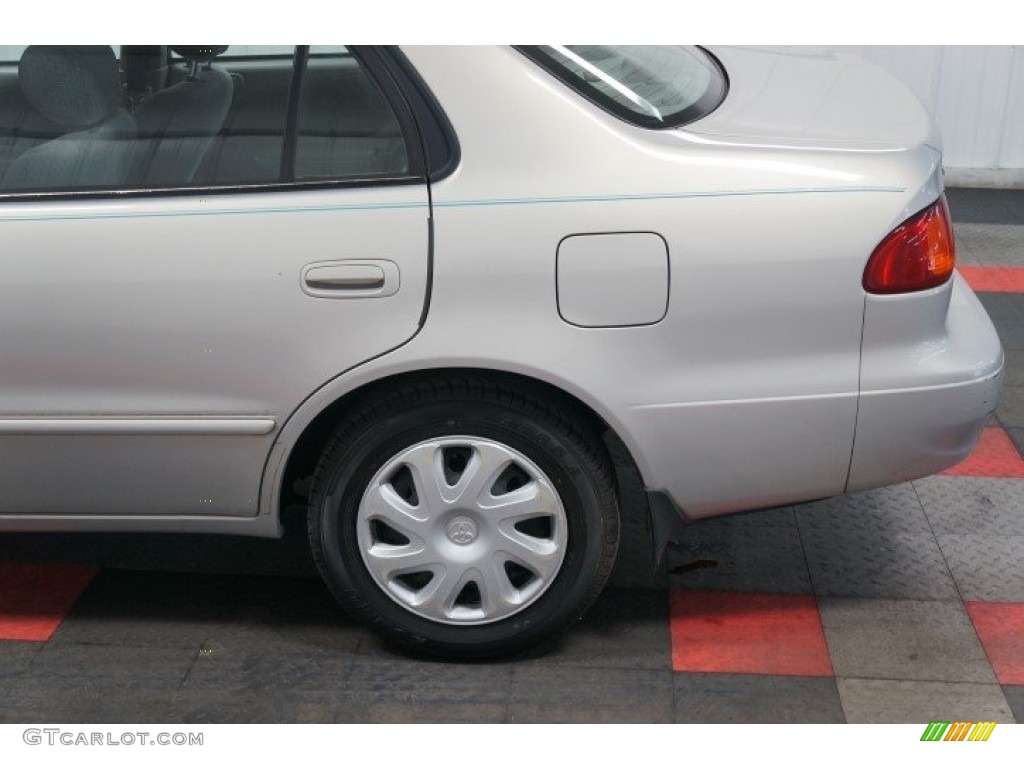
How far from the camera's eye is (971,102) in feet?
27.5

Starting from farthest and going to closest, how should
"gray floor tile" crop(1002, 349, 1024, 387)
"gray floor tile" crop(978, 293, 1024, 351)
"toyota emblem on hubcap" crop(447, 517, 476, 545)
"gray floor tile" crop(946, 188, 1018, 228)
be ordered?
"gray floor tile" crop(946, 188, 1018, 228)
"gray floor tile" crop(978, 293, 1024, 351)
"gray floor tile" crop(1002, 349, 1024, 387)
"toyota emblem on hubcap" crop(447, 517, 476, 545)

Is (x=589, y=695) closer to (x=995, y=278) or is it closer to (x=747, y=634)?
(x=747, y=634)

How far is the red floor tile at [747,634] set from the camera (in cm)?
357

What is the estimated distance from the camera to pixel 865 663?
11.7 feet

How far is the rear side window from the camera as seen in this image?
328 cm

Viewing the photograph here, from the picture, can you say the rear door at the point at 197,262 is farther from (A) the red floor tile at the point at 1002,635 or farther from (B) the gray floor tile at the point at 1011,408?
(B) the gray floor tile at the point at 1011,408

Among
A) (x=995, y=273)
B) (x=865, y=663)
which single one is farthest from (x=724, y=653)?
(x=995, y=273)

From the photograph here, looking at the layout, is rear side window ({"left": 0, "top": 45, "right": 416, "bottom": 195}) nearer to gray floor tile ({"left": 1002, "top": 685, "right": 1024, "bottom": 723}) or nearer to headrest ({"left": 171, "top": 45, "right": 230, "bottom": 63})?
headrest ({"left": 171, "top": 45, "right": 230, "bottom": 63})

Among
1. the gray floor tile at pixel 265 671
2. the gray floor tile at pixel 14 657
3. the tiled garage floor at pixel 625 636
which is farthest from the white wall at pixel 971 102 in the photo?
the gray floor tile at pixel 14 657

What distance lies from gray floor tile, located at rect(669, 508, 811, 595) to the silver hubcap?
2.12 feet

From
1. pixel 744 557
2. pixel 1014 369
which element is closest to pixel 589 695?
pixel 744 557

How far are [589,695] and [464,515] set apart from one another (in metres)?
0.50

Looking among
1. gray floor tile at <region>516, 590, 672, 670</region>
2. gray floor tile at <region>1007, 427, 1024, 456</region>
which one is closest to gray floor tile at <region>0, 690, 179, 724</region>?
gray floor tile at <region>516, 590, 672, 670</region>

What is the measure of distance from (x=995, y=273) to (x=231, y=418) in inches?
172
